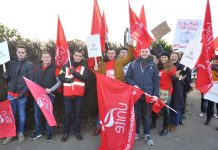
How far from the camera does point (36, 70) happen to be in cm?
638

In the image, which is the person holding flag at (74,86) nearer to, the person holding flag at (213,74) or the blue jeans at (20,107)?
the blue jeans at (20,107)

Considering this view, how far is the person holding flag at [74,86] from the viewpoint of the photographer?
6.16m

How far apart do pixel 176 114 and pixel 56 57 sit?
3.22m

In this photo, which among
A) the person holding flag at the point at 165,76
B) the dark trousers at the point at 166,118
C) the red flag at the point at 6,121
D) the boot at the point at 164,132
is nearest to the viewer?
the red flag at the point at 6,121

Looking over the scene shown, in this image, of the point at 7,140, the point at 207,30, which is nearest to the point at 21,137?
the point at 7,140

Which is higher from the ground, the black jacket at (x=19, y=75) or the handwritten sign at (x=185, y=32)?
the handwritten sign at (x=185, y=32)

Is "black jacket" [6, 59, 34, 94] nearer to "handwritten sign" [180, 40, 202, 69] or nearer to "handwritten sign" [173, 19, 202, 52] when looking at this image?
"handwritten sign" [180, 40, 202, 69]

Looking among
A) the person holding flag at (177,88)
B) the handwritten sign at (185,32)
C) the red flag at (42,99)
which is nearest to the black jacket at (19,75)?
the red flag at (42,99)

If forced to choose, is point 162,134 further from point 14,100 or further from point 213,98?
point 14,100

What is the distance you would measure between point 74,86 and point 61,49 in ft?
3.06

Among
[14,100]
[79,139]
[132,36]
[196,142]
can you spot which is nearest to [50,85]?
[14,100]

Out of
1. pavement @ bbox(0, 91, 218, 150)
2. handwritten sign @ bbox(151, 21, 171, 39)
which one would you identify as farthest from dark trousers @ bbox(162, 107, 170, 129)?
handwritten sign @ bbox(151, 21, 171, 39)

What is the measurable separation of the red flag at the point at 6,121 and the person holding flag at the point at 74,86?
1106mm

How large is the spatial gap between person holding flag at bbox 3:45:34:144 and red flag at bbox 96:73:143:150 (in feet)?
5.66
